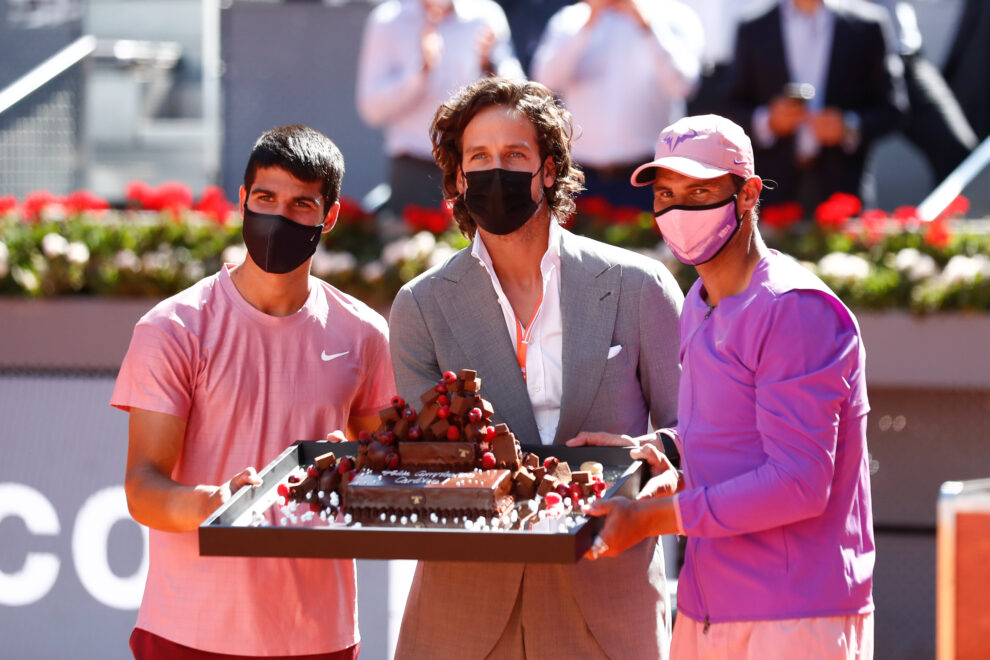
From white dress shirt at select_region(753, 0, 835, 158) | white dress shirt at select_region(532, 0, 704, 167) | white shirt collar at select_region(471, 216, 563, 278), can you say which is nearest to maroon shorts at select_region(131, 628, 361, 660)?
white shirt collar at select_region(471, 216, 563, 278)

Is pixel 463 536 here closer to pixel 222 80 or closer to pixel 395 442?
pixel 395 442

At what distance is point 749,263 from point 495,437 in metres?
0.64

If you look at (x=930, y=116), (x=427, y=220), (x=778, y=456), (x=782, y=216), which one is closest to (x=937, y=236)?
(x=782, y=216)

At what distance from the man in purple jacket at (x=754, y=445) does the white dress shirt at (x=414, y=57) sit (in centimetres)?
401

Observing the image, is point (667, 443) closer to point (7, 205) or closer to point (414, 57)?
point (414, 57)

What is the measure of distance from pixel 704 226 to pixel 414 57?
13.8 feet

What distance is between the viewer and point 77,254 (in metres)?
5.57

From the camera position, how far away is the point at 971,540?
198cm

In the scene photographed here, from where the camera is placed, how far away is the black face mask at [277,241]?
9.35 feet

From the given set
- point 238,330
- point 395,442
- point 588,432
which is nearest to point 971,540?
point 588,432

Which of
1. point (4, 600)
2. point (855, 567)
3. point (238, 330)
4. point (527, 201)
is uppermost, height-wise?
point (527, 201)

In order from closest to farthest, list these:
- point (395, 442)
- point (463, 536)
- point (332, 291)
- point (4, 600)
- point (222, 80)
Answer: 1. point (463, 536)
2. point (395, 442)
3. point (332, 291)
4. point (4, 600)
5. point (222, 80)

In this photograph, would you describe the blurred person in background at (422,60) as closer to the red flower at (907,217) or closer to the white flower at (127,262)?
the white flower at (127,262)

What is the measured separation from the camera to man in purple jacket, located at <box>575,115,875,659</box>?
2289 mm
